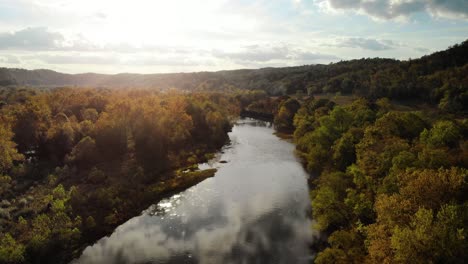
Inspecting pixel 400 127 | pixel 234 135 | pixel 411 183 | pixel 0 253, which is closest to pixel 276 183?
pixel 400 127

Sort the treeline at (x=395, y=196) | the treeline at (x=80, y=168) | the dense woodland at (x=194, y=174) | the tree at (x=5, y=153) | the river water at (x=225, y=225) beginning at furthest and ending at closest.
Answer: the tree at (x=5, y=153)
the treeline at (x=80, y=168)
the river water at (x=225, y=225)
the dense woodland at (x=194, y=174)
the treeline at (x=395, y=196)

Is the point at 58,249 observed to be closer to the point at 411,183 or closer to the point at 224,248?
the point at 224,248

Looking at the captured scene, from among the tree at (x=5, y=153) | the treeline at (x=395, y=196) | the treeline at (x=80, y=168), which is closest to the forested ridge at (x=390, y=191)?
the treeline at (x=395, y=196)

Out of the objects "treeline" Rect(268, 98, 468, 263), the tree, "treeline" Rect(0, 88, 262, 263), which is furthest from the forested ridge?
the tree

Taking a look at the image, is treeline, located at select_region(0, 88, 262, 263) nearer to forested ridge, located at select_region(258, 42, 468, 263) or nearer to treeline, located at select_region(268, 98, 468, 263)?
forested ridge, located at select_region(258, 42, 468, 263)

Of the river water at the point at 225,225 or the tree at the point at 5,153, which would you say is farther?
the tree at the point at 5,153

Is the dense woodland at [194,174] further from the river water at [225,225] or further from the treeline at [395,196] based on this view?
the river water at [225,225]

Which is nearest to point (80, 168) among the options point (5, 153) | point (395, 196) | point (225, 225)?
point (5, 153)
